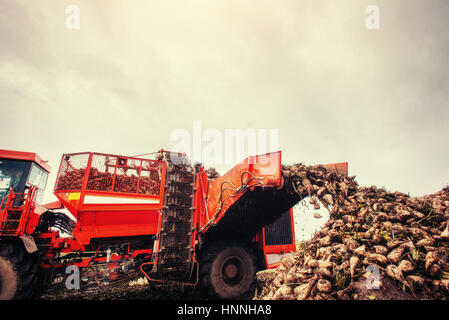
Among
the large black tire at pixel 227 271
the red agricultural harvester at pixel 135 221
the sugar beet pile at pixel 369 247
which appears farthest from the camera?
the large black tire at pixel 227 271

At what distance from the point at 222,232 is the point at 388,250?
3.88 metres

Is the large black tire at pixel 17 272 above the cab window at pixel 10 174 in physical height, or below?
below

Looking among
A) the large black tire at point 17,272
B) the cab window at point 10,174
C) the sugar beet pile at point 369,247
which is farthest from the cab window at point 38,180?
the sugar beet pile at point 369,247

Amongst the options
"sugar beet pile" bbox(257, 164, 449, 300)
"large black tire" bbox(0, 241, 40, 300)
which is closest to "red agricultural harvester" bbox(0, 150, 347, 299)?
"large black tire" bbox(0, 241, 40, 300)

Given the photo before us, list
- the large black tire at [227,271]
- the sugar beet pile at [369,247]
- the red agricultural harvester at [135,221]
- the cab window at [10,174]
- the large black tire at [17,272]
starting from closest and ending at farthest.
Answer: the sugar beet pile at [369,247]
the large black tire at [17,272]
the red agricultural harvester at [135,221]
the large black tire at [227,271]
the cab window at [10,174]

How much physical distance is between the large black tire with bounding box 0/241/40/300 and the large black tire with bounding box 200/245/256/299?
3547 millimetres

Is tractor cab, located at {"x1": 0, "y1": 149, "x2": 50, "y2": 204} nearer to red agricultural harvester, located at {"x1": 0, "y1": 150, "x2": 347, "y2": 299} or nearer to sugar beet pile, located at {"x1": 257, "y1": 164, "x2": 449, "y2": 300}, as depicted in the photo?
red agricultural harvester, located at {"x1": 0, "y1": 150, "x2": 347, "y2": 299}

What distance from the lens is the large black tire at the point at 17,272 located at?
171 inches

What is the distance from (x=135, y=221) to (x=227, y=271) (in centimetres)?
268

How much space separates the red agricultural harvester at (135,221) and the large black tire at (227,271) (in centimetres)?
2

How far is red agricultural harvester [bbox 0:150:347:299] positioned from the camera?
480cm

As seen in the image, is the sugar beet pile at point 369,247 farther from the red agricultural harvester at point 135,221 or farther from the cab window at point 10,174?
the cab window at point 10,174

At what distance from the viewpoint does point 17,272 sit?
4457 millimetres

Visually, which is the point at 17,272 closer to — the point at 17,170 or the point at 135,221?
the point at 135,221
